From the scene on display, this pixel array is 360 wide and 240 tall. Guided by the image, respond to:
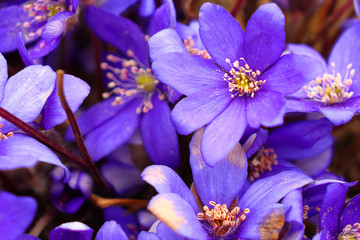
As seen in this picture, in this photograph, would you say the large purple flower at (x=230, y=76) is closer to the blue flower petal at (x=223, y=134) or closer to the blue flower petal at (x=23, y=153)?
the blue flower petal at (x=223, y=134)

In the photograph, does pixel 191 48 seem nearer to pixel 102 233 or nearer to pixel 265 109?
pixel 265 109

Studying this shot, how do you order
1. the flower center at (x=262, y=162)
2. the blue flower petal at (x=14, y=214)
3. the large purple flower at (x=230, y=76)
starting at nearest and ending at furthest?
the blue flower petal at (x=14, y=214) < the large purple flower at (x=230, y=76) < the flower center at (x=262, y=162)

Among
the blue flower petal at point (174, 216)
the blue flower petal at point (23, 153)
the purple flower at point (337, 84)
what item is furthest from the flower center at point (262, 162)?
the blue flower petal at point (23, 153)

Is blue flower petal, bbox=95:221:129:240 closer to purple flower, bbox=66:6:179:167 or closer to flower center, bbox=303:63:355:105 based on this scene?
purple flower, bbox=66:6:179:167

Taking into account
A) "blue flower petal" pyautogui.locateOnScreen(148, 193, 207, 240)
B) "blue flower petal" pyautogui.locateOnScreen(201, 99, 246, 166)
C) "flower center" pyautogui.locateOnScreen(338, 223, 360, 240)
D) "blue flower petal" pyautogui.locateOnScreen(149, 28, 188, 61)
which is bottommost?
"flower center" pyautogui.locateOnScreen(338, 223, 360, 240)

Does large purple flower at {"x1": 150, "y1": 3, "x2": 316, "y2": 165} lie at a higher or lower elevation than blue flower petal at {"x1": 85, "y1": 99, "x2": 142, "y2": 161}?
higher

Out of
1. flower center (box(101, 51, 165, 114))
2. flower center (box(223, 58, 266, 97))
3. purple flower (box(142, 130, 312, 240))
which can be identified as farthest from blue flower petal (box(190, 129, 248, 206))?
flower center (box(101, 51, 165, 114))

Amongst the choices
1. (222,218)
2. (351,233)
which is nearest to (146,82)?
(222,218)
